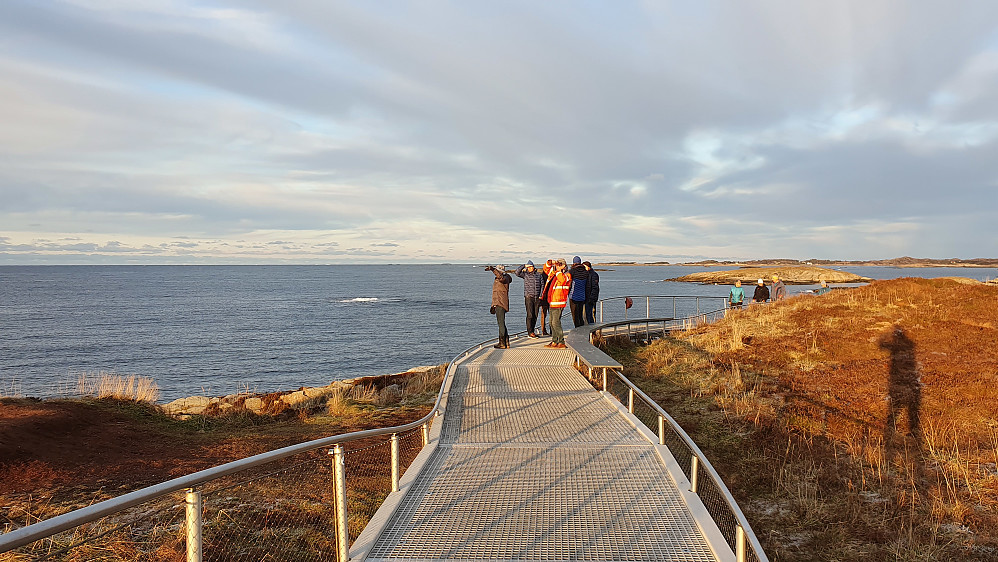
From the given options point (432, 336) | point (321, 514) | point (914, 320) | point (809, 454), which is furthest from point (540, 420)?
point (432, 336)

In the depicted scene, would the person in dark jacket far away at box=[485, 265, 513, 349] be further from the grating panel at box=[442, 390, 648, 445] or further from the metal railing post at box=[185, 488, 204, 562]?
the metal railing post at box=[185, 488, 204, 562]

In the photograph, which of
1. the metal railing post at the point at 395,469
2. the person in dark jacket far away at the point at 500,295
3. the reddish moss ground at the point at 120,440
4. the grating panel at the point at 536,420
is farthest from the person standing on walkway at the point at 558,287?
the metal railing post at the point at 395,469

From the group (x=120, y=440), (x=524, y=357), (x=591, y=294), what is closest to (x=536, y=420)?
(x=524, y=357)

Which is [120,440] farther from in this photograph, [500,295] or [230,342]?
[230,342]

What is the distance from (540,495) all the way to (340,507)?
5.99 feet

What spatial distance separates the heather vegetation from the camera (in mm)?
5727

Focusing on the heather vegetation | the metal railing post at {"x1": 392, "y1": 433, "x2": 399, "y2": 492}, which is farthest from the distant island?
the metal railing post at {"x1": 392, "y1": 433, "x2": 399, "y2": 492}

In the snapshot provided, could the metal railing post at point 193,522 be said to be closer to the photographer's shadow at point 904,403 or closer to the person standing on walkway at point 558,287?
the photographer's shadow at point 904,403

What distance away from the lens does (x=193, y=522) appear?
2.92 m

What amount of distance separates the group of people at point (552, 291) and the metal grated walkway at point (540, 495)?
4819 mm

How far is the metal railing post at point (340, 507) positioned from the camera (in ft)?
13.0

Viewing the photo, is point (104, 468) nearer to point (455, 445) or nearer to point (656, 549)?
point (455, 445)

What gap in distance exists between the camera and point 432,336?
4053 cm

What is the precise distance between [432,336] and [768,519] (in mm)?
35263
